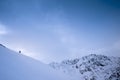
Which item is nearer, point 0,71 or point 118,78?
point 0,71

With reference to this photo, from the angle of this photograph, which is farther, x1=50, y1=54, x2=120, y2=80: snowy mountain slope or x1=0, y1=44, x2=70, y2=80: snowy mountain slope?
x1=50, y1=54, x2=120, y2=80: snowy mountain slope

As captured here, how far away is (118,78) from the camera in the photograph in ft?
109

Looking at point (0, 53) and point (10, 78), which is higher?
point (0, 53)

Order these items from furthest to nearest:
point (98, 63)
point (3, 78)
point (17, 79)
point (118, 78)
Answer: point (98, 63)
point (118, 78)
point (17, 79)
point (3, 78)

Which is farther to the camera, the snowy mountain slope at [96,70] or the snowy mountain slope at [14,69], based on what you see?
the snowy mountain slope at [96,70]

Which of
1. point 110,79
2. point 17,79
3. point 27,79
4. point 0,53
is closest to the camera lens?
point 17,79

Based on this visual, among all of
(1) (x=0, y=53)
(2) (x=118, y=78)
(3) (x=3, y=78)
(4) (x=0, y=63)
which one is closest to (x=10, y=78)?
(3) (x=3, y=78)

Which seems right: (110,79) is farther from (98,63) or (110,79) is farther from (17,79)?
(17,79)

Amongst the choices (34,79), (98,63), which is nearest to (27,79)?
(34,79)

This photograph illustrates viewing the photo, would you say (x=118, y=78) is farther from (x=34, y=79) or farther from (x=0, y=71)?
(x=0, y=71)

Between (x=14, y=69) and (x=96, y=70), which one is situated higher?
(x=96, y=70)

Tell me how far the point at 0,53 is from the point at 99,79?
42.2 m

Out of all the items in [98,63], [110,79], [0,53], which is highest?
[98,63]

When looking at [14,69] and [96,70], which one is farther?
[96,70]
